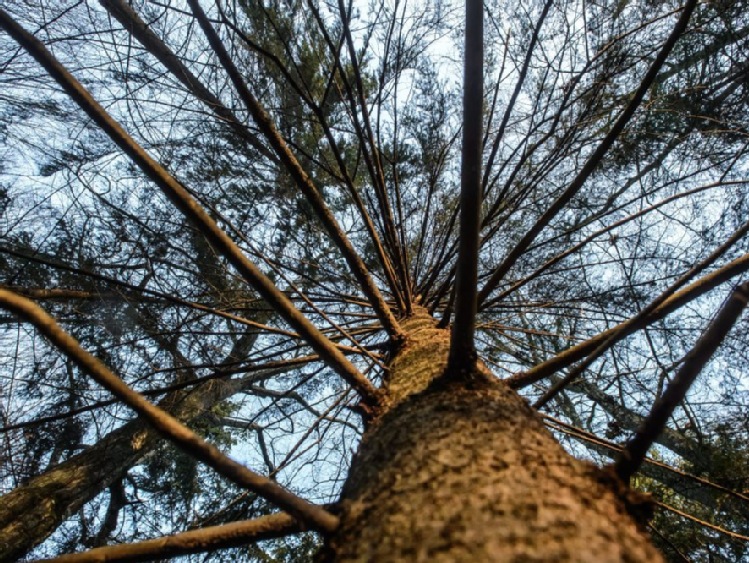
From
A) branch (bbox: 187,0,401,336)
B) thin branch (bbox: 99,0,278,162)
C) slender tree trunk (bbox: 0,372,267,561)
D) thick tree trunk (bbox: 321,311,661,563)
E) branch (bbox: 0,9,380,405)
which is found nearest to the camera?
thick tree trunk (bbox: 321,311,661,563)

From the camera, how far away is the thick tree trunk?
0.52 metres

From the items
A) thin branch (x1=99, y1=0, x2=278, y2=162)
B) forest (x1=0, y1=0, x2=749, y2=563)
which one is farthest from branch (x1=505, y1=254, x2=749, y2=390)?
thin branch (x1=99, y1=0, x2=278, y2=162)

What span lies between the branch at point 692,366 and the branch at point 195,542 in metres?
0.57

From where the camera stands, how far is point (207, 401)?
140 inches

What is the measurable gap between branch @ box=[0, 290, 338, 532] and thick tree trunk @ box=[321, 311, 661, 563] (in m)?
0.11

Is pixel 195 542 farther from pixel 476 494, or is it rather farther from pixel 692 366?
pixel 692 366

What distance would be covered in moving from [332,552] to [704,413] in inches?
109

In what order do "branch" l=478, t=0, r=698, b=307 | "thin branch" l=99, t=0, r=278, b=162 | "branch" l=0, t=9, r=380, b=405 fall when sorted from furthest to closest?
"thin branch" l=99, t=0, r=278, b=162
"branch" l=478, t=0, r=698, b=307
"branch" l=0, t=9, r=380, b=405

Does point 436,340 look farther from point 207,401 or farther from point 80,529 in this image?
point 80,529

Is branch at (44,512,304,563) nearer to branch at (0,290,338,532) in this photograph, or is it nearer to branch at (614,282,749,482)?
branch at (0,290,338,532)

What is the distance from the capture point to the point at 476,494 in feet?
2.02

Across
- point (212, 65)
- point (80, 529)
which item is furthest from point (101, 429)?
point (212, 65)

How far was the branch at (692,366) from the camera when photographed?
0.55 m

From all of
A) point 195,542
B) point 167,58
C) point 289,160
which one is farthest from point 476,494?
point 167,58
